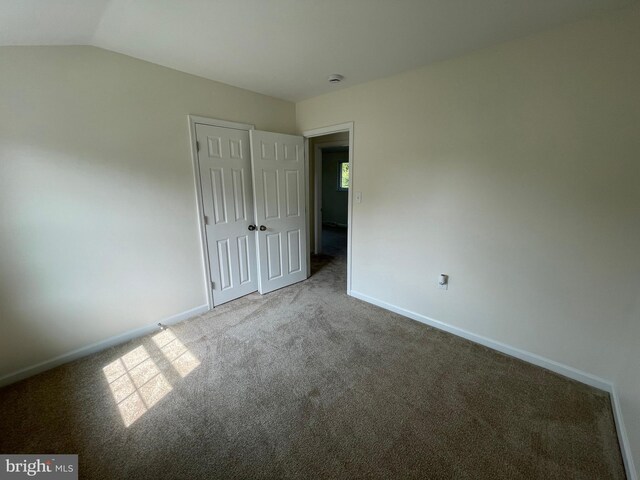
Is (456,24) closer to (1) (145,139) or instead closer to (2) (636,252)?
(2) (636,252)

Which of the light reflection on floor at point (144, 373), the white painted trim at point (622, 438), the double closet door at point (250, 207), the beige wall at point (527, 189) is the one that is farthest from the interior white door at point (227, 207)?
the white painted trim at point (622, 438)

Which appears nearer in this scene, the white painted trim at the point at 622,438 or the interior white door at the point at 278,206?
the white painted trim at the point at 622,438

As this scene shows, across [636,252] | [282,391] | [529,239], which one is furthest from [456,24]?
[282,391]

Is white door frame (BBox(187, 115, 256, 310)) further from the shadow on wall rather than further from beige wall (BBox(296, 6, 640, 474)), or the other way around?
beige wall (BBox(296, 6, 640, 474))

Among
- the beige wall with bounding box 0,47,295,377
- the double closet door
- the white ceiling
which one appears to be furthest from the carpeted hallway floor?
the white ceiling

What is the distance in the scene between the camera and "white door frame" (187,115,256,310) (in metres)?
2.58

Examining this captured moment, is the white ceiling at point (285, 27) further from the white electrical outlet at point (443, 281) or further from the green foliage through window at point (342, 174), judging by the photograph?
the green foliage through window at point (342, 174)

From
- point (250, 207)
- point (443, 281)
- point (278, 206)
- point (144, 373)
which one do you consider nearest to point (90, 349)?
point (144, 373)

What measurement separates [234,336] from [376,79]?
9.42ft

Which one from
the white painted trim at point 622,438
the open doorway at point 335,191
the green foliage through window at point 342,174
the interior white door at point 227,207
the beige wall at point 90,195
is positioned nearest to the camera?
the white painted trim at point 622,438

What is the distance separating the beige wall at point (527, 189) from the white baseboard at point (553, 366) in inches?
1.7

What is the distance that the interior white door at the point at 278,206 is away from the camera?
10.3ft

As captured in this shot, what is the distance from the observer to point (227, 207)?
117 inches

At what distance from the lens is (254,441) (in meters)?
1.50
